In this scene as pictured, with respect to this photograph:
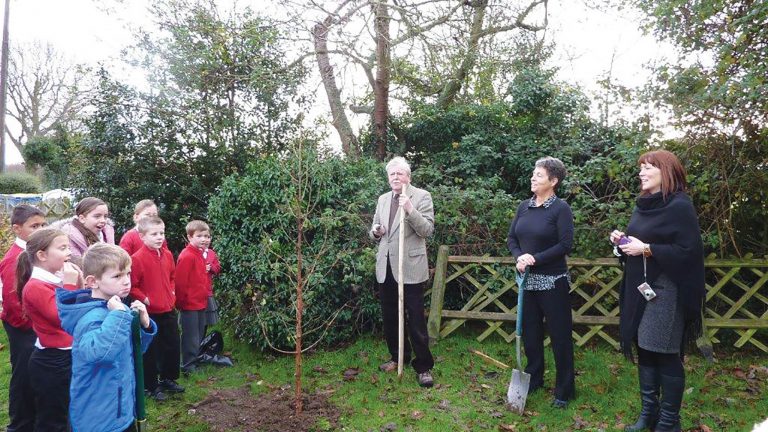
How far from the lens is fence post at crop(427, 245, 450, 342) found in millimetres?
5445

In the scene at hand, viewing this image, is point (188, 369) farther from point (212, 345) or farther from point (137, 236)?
point (137, 236)

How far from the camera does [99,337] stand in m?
2.56

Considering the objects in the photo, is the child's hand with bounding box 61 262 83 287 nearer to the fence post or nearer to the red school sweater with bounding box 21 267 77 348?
the red school sweater with bounding box 21 267 77 348

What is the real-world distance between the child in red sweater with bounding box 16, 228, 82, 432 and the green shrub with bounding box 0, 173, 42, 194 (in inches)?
868

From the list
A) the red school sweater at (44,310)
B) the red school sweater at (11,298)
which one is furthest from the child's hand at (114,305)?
the red school sweater at (11,298)

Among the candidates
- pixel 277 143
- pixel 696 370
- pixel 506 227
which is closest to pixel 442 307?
pixel 506 227

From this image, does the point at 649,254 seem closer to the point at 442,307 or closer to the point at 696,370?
the point at 696,370

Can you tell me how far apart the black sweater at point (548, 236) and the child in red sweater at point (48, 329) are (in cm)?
305

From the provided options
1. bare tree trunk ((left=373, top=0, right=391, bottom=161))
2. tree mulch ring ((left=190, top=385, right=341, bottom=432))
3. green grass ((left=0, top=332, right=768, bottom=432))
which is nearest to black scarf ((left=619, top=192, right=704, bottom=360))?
green grass ((left=0, top=332, right=768, bottom=432))

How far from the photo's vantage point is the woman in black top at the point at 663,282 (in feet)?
10.5

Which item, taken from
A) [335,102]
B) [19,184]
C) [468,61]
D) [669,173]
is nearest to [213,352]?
[669,173]

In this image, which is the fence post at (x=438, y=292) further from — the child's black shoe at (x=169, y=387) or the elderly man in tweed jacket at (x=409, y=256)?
the child's black shoe at (x=169, y=387)

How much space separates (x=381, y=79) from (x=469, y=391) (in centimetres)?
549

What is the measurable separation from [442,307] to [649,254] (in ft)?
9.06
